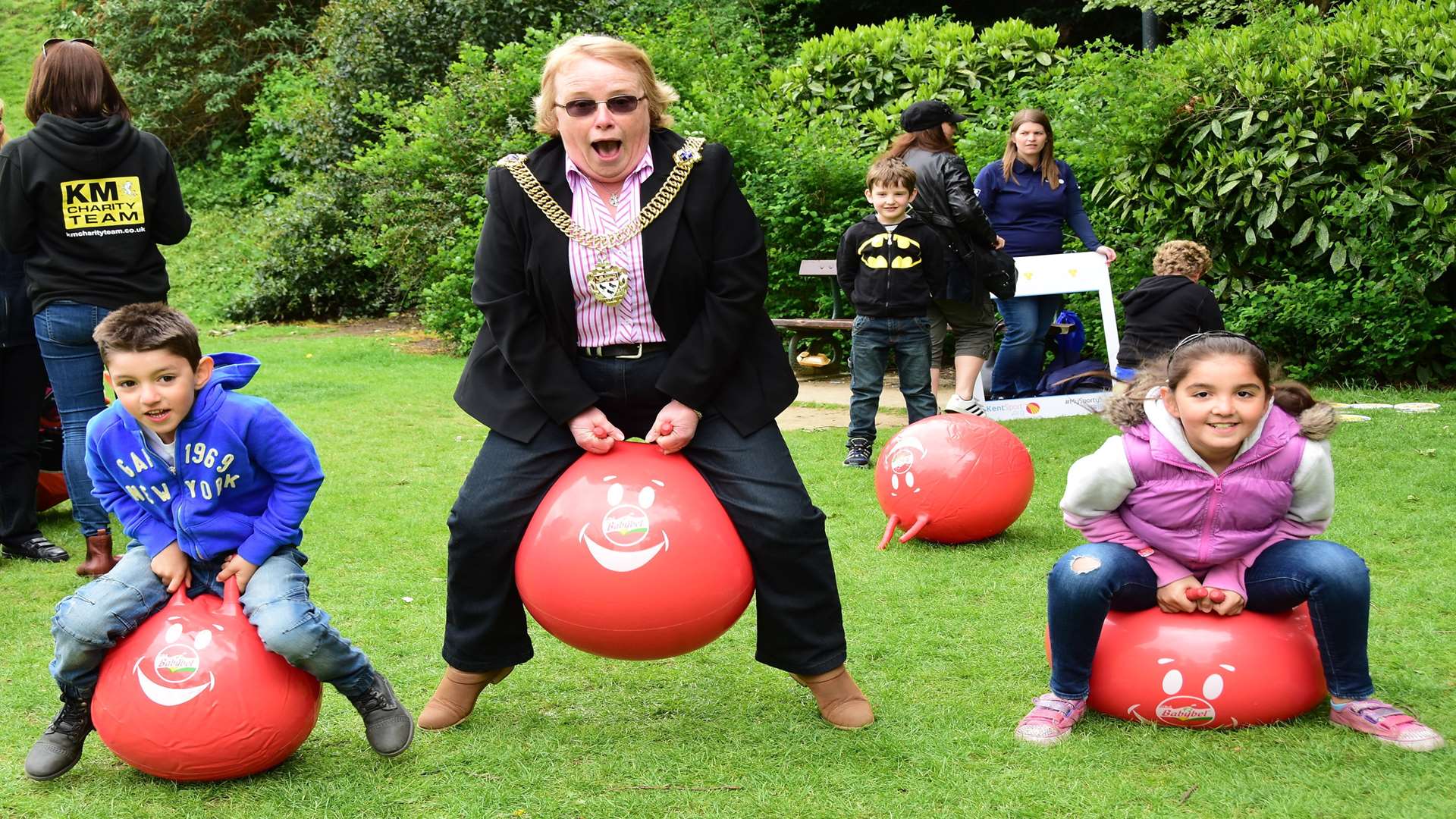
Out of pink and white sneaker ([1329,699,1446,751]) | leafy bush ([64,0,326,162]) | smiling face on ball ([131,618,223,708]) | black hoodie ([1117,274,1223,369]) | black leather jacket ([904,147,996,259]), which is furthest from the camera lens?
leafy bush ([64,0,326,162])

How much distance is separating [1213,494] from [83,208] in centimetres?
498

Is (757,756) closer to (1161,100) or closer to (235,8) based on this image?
(1161,100)

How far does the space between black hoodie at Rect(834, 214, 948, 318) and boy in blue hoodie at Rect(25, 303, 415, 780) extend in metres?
4.99

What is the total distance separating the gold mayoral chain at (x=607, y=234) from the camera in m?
4.24

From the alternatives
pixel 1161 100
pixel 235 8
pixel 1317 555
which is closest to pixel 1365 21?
pixel 1161 100

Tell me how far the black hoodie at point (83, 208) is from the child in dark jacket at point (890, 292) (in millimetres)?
4181

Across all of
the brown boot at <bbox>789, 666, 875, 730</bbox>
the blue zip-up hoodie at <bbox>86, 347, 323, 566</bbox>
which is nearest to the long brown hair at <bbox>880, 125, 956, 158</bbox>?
the brown boot at <bbox>789, 666, 875, 730</bbox>

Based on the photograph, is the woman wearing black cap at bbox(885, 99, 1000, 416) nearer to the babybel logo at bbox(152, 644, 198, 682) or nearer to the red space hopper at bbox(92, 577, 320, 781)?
the red space hopper at bbox(92, 577, 320, 781)

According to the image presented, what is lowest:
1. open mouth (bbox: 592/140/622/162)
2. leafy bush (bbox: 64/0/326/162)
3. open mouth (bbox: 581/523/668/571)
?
open mouth (bbox: 581/523/668/571)

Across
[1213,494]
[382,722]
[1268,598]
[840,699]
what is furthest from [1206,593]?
[382,722]

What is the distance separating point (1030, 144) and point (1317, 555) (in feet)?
20.5

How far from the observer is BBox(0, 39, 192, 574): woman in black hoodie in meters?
6.12

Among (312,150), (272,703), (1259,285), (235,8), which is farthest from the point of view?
(235,8)

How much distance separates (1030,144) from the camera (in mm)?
9906
